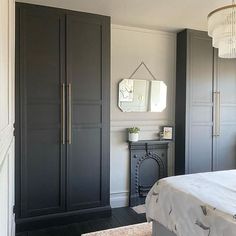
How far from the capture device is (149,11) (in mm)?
2887

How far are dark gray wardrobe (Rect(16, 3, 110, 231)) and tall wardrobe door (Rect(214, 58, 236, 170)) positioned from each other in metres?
1.70

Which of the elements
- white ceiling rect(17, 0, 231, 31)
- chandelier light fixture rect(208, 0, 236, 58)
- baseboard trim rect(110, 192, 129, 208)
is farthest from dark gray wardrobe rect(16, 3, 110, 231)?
chandelier light fixture rect(208, 0, 236, 58)

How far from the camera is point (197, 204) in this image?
171cm

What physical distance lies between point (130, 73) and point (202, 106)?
1.14m

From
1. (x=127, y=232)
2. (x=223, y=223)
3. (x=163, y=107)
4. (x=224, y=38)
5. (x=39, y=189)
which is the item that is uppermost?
(x=224, y=38)

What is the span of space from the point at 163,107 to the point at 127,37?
3.68ft

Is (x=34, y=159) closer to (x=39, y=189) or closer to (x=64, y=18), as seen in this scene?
(x=39, y=189)

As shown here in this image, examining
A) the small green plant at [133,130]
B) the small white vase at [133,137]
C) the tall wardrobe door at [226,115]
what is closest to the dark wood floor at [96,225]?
the small white vase at [133,137]

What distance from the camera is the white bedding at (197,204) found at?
1.53 m

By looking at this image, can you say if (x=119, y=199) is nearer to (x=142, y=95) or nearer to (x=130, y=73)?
(x=142, y=95)

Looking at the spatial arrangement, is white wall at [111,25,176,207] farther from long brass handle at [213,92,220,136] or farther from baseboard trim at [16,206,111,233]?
long brass handle at [213,92,220,136]

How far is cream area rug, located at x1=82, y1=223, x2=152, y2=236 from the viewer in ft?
8.46

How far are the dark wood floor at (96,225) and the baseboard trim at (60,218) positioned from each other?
0.16ft

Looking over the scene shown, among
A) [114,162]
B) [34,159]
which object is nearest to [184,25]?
[114,162]
